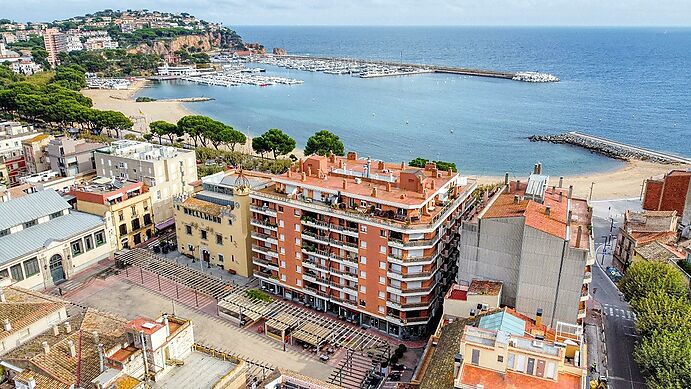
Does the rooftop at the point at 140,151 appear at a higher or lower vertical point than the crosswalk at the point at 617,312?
higher

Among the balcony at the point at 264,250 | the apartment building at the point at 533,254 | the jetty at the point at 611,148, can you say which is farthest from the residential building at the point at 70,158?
the jetty at the point at 611,148

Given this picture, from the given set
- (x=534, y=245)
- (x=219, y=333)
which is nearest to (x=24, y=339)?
(x=219, y=333)

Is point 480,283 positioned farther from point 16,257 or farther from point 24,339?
point 16,257

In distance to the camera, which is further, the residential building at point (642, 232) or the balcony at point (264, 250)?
the residential building at point (642, 232)

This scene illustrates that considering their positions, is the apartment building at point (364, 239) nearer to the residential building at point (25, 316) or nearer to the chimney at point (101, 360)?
the residential building at point (25, 316)

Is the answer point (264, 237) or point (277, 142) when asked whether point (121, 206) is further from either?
point (277, 142)

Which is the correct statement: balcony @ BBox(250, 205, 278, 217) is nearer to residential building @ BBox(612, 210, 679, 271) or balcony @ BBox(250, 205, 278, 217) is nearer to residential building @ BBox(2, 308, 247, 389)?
residential building @ BBox(2, 308, 247, 389)

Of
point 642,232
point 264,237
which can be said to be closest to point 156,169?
point 264,237

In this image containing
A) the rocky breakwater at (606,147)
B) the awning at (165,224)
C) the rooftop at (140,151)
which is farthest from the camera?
the rocky breakwater at (606,147)
